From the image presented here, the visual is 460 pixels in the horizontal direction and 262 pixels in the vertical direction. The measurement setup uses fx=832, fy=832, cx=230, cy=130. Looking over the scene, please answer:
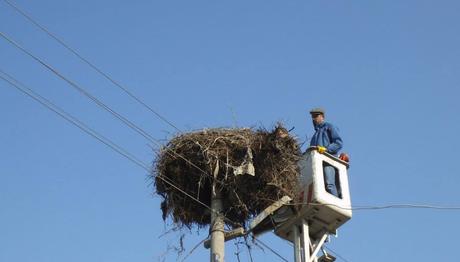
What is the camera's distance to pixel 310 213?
9727 mm

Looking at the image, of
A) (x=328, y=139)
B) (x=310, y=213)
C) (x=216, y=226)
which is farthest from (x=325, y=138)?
(x=216, y=226)

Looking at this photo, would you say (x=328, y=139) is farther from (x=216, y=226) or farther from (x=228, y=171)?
(x=216, y=226)

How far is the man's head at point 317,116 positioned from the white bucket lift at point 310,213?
918 millimetres

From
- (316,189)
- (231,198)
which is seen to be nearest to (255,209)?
(231,198)

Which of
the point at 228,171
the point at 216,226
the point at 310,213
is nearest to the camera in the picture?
the point at 216,226

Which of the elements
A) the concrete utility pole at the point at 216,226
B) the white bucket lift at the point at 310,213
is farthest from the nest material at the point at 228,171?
the white bucket lift at the point at 310,213

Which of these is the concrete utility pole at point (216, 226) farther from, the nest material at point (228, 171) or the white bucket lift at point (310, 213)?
the white bucket lift at point (310, 213)

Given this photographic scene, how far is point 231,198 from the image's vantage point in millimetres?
10227

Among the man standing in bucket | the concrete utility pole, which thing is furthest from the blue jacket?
the concrete utility pole

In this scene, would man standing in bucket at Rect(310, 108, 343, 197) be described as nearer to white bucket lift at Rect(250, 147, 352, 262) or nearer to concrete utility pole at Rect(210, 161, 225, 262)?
white bucket lift at Rect(250, 147, 352, 262)

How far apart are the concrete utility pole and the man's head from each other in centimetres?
164

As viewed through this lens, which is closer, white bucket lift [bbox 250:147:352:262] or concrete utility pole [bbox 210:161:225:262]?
concrete utility pole [bbox 210:161:225:262]

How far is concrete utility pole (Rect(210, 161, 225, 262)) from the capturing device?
29.7 ft

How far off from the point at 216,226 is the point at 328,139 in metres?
2.15
